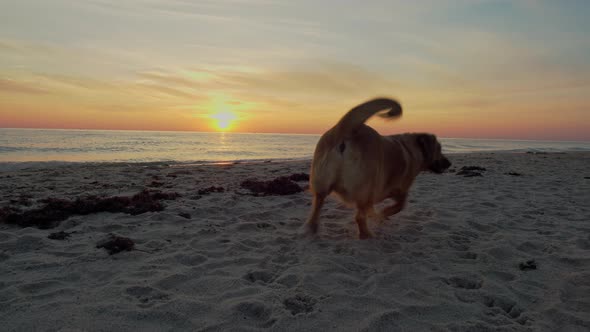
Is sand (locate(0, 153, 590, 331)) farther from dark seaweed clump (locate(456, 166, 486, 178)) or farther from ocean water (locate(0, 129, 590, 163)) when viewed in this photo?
ocean water (locate(0, 129, 590, 163))

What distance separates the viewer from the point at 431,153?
5.14 meters

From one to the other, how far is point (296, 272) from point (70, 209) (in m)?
3.79

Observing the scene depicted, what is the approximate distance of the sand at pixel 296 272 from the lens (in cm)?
246

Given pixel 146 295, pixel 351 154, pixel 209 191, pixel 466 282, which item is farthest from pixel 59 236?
pixel 466 282

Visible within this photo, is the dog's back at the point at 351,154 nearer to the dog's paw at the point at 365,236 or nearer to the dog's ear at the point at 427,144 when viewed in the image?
the dog's paw at the point at 365,236

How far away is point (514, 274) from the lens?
334 cm

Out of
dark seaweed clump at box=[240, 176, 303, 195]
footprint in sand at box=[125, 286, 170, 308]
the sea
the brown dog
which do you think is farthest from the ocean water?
footprint in sand at box=[125, 286, 170, 308]

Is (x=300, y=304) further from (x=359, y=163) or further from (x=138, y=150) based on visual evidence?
(x=138, y=150)

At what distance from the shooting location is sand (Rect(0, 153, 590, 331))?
2.46m

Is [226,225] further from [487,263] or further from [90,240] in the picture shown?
[487,263]

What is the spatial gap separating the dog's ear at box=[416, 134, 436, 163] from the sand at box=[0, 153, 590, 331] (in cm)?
97

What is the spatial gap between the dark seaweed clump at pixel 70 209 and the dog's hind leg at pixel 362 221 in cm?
301

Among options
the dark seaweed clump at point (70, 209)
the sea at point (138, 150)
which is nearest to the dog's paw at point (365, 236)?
the dark seaweed clump at point (70, 209)

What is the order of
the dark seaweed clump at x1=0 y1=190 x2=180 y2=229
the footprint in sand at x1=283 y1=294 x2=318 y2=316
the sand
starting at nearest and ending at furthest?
the sand → the footprint in sand at x1=283 y1=294 x2=318 y2=316 → the dark seaweed clump at x1=0 y1=190 x2=180 y2=229
